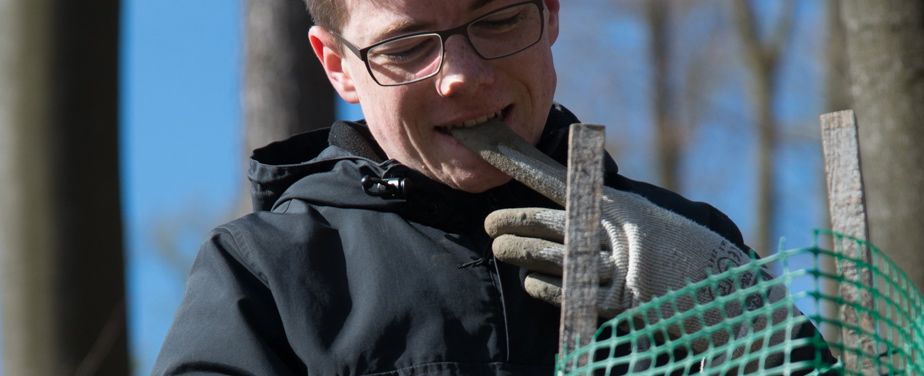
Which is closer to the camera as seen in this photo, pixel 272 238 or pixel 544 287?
pixel 544 287

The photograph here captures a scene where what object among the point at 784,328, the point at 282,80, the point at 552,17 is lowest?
the point at 784,328

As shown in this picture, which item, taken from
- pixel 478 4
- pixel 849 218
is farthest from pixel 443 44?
pixel 849 218

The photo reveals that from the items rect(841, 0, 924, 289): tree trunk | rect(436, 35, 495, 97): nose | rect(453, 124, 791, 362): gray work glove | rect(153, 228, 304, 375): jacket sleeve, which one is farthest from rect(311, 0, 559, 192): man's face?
rect(841, 0, 924, 289): tree trunk

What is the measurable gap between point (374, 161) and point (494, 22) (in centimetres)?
40

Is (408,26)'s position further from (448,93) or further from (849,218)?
(849,218)

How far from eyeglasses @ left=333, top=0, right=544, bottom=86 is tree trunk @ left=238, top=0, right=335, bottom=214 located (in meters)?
3.15

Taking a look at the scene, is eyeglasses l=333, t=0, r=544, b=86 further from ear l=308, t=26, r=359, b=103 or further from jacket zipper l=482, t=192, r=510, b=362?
jacket zipper l=482, t=192, r=510, b=362

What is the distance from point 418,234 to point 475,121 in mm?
250

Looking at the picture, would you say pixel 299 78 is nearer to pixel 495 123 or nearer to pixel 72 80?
pixel 72 80

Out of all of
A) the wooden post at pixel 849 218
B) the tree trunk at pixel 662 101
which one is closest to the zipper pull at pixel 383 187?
the wooden post at pixel 849 218

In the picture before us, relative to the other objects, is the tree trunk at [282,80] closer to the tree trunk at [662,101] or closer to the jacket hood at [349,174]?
the jacket hood at [349,174]

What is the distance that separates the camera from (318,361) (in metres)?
2.31

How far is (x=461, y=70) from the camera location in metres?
2.50

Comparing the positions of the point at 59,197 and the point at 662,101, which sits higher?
the point at 662,101
